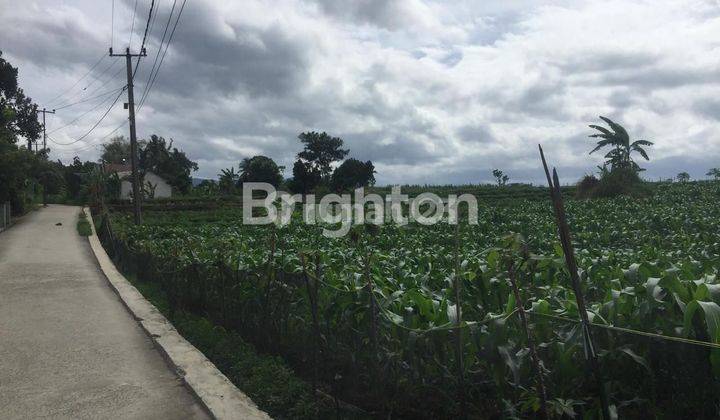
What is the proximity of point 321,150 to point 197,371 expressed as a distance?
225 feet

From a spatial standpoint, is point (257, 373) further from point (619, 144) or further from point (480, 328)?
point (619, 144)

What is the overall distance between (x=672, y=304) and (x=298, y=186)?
6565 cm

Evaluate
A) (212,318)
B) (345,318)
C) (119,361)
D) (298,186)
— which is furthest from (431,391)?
(298,186)

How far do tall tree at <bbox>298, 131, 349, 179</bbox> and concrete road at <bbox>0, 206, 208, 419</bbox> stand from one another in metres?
60.9

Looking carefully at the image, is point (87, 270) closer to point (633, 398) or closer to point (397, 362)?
point (397, 362)

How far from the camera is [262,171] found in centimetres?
6581

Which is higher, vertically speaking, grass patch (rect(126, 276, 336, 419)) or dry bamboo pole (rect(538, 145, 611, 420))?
dry bamboo pole (rect(538, 145, 611, 420))

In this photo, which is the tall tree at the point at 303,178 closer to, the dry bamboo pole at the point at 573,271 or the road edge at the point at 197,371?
the road edge at the point at 197,371

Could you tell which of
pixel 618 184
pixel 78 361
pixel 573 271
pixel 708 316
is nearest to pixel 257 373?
pixel 78 361

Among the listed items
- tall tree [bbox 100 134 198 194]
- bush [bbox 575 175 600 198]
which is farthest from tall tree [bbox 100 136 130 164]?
bush [bbox 575 175 600 198]

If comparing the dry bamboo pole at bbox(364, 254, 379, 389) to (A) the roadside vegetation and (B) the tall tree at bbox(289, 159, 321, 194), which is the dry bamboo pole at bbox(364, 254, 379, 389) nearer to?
(A) the roadside vegetation

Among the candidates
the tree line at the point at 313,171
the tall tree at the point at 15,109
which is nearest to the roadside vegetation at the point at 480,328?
the tall tree at the point at 15,109

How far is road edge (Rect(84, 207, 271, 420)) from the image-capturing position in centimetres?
431

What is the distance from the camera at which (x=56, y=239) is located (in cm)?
2495
